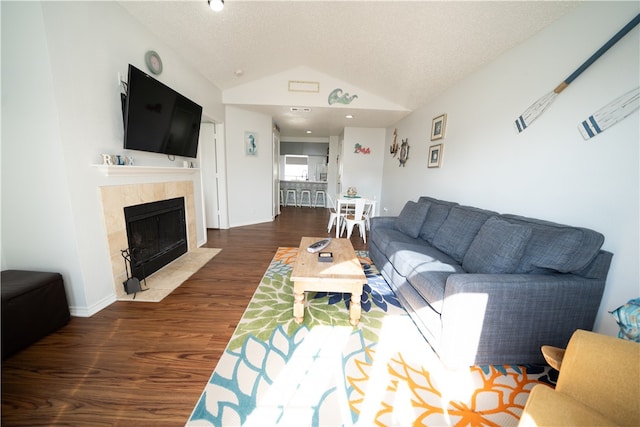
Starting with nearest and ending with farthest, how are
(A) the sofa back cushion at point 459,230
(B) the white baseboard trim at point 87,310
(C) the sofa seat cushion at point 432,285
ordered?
(C) the sofa seat cushion at point 432,285 < (B) the white baseboard trim at point 87,310 < (A) the sofa back cushion at point 459,230

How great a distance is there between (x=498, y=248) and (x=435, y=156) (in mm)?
2158

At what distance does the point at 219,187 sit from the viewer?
15.0 feet

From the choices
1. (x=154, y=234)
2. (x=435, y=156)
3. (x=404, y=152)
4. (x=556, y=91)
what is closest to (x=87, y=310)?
(x=154, y=234)

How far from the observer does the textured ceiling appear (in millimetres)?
2043

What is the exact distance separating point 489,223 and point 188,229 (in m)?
3.60

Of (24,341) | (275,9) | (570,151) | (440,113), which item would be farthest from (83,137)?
(440,113)

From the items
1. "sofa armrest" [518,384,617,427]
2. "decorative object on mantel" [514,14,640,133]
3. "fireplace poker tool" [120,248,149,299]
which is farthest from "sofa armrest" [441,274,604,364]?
"fireplace poker tool" [120,248,149,299]

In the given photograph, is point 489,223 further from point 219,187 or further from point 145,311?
point 219,187

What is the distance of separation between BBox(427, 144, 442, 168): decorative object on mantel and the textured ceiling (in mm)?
802

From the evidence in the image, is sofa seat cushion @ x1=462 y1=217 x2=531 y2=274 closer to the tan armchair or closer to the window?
the tan armchair

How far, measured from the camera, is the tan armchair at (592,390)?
2.44 ft

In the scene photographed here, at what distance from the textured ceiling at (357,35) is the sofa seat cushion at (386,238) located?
2077mm

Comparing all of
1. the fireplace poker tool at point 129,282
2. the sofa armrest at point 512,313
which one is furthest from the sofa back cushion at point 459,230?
the fireplace poker tool at point 129,282

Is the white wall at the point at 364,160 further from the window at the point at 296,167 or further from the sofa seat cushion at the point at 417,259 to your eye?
the sofa seat cushion at the point at 417,259
